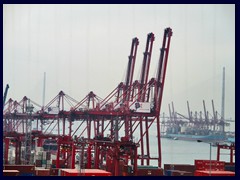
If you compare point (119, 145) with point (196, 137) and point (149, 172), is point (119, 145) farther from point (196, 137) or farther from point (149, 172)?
point (196, 137)

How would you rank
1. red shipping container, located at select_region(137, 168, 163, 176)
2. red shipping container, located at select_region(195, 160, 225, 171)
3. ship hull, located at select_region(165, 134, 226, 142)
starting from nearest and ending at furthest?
red shipping container, located at select_region(195, 160, 225, 171) → red shipping container, located at select_region(137, 168, 163, 176) → ship hull, located at select_region(165, 134, 226, 142)

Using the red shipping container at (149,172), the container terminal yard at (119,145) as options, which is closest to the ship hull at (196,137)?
the container terminal yard at (119,145)

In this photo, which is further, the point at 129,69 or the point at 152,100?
the point at 129,69

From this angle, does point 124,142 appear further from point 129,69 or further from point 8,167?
point 129,69

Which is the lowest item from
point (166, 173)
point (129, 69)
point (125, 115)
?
point (166, 173)

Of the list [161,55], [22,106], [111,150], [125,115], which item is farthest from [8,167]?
[22,106]

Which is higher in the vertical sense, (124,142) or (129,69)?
(129,69)

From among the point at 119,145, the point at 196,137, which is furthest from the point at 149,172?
the point at 196,137

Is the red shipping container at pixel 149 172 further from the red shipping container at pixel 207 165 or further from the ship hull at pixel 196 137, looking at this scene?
the ship hull at pixel 196 137

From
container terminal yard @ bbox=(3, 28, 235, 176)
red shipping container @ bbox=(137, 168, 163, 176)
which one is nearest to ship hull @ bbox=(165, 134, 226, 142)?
container terminal yard @ bbox=(3, 28, 235, 176)

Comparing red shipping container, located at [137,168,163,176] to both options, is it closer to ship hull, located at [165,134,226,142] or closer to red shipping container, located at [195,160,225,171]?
red shipping container, located at [195,160,225,171]

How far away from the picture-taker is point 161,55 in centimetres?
5288

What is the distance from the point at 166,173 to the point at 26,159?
1547 cm
